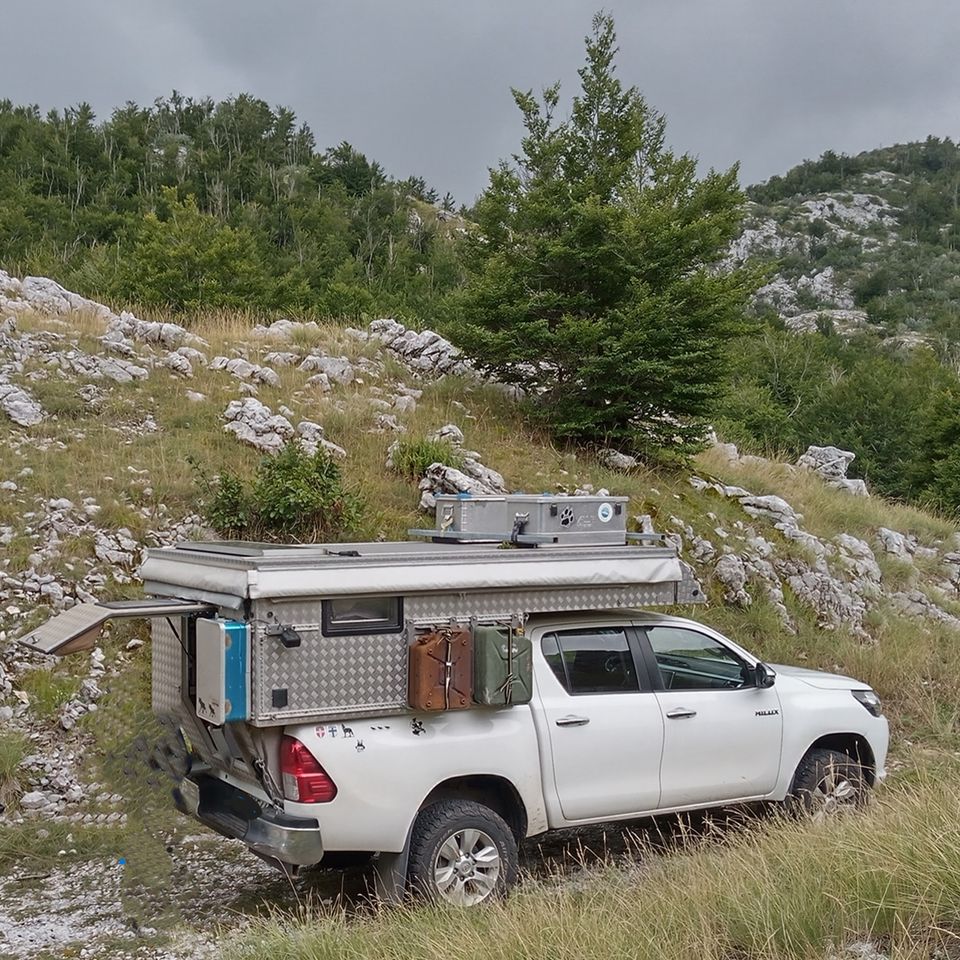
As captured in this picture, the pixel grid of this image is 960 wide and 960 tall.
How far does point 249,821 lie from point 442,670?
1.30 m

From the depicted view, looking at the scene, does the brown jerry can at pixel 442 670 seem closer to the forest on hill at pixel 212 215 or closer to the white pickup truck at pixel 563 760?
the white pickup truck at pixel 563 760

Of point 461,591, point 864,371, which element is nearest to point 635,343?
point 461,591

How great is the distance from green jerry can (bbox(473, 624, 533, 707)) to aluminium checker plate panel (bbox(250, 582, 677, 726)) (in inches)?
7.3

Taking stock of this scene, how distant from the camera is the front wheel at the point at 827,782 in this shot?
21.4 ft

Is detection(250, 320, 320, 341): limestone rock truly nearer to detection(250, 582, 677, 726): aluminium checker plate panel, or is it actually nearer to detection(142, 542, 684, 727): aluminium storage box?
detection(142, 542, 684, 727): aluminium storage box

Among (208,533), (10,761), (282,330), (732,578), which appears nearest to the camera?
(10,761)

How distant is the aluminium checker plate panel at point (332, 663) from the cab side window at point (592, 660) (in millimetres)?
528

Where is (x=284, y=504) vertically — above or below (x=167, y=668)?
above

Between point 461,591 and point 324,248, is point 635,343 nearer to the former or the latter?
point 461,591

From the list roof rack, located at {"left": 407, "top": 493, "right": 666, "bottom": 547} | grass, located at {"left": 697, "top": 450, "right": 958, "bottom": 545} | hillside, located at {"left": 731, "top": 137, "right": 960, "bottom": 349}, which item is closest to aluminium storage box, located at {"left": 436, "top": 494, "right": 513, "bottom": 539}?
roof rack, located at {"left": 407, "top": 493, "right": 666, "bottom": 547}

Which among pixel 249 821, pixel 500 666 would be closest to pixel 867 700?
pixel 500 666

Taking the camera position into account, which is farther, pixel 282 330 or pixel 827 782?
pixel 282 330

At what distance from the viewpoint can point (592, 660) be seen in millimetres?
6078

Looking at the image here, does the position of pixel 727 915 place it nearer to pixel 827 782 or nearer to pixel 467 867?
pixel 467 867
